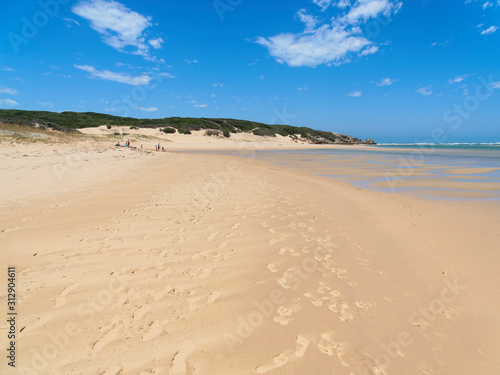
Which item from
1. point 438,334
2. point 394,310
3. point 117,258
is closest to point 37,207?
point 117,258

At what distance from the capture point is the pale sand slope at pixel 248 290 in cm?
Result: 236

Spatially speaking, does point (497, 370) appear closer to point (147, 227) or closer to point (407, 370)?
point (407, 370)

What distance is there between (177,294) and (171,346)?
0.81 metres

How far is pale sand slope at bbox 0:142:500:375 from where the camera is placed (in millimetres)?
2355

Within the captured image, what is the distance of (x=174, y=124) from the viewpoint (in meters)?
63.4

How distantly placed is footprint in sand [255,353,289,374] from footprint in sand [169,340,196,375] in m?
0.62

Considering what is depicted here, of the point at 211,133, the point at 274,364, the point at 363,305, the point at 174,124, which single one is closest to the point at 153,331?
the point at 274,364

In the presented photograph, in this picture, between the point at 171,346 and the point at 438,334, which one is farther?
the point at 438,334

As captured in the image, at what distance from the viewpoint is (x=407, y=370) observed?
7.53 ft

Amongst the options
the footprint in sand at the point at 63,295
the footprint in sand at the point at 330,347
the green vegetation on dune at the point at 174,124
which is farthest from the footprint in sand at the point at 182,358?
the green vegetation on dune at the point at 174,124

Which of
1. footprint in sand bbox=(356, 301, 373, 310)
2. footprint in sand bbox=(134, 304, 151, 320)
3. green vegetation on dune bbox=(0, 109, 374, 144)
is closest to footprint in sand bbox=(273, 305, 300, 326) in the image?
footprint in sand bbox=(356, 301, 373, 310)

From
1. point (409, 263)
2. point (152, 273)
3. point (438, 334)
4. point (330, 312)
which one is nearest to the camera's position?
point (438, 334)

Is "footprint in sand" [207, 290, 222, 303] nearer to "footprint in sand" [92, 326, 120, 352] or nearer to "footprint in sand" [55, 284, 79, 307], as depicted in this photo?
"footprint in sand" [92, 326, 120, 352]

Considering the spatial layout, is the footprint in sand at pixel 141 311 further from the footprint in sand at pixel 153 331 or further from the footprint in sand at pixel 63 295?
the footprint in sand at pixel 63 295
